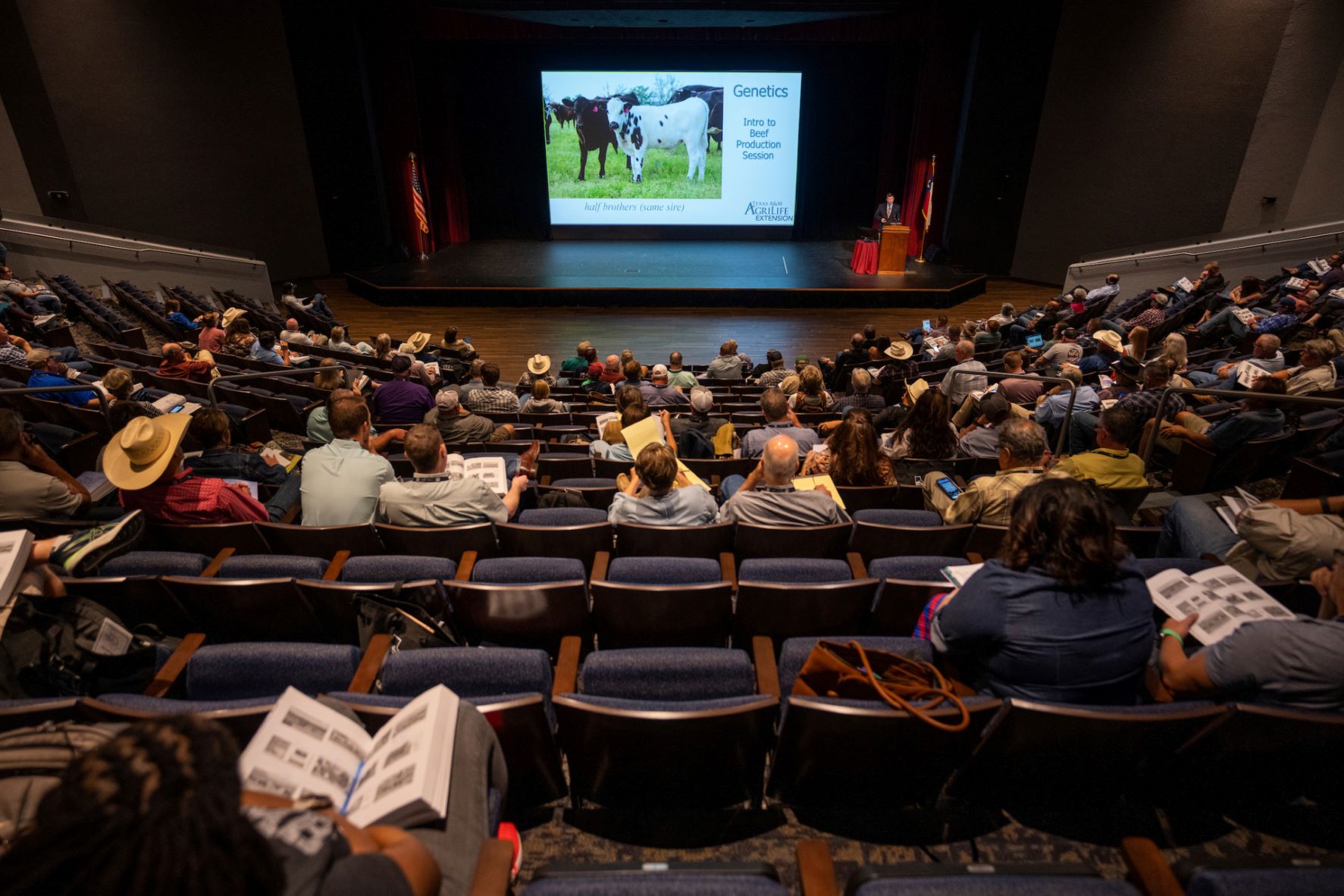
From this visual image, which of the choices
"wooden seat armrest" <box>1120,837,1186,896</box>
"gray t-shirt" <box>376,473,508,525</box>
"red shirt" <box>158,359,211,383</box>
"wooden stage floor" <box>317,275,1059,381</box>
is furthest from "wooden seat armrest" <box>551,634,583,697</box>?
"wooden stage floor" <box>317,275,1059,381</box>

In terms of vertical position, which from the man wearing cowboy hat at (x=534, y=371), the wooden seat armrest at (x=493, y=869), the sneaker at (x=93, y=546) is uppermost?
the sneaker at (x=93, y=546)

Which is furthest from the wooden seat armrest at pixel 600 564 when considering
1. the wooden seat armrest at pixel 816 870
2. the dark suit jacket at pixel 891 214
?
the dark suit jacket at pixel 891 214

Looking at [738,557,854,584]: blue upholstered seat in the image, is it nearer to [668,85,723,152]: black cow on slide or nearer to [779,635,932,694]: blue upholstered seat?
[779,635,932,694]: blue upholstered seat

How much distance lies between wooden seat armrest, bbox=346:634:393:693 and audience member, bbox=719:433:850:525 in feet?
5.03

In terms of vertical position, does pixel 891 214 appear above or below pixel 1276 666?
above

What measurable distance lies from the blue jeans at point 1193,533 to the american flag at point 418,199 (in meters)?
16.0

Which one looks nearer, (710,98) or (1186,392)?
(1186,392)

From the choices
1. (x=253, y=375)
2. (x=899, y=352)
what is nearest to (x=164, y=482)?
(x=253, y=375)

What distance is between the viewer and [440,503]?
10.5 feet

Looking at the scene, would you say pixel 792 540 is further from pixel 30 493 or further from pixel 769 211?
pixel 769 211

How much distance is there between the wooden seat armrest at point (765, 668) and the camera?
220cm

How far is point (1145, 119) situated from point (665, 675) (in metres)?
15.3

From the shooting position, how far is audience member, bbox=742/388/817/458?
452cm

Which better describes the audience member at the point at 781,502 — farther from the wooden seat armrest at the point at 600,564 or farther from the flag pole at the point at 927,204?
the flag pole at the point at 927,204
